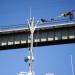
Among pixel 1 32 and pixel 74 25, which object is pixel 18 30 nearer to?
pixel 1 32

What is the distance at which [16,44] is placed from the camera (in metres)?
55.2

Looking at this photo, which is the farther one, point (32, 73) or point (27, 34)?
point (27, 34)

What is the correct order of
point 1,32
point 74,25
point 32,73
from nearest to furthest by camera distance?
point 32,73
point 74,25
point 1,32

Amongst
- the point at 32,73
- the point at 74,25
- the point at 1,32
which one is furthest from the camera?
the point at 1,32

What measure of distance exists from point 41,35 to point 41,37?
1.14 feet

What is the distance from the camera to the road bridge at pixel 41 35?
172 ft

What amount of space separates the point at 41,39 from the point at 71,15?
5919mm

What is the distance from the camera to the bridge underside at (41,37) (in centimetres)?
5256

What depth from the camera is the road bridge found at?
52531 millimetres

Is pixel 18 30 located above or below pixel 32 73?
above

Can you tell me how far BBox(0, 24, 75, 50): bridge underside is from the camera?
172 ft

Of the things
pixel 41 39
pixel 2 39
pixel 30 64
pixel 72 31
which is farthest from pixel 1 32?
pixel 30 64

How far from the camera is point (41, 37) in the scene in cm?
5391

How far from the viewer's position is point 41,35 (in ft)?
177
